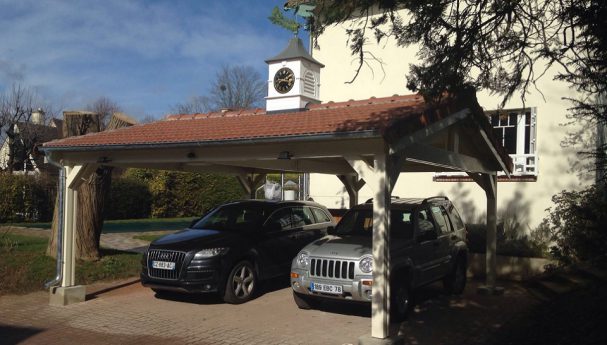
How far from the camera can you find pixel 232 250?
30.5 ft

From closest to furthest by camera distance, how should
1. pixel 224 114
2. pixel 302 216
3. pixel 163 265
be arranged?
pixel 163 265
pixel 302 216
pixel 224 114

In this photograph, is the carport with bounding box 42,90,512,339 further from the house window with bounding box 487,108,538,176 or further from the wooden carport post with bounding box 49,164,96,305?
the house window with bounding box 487,108,538,176

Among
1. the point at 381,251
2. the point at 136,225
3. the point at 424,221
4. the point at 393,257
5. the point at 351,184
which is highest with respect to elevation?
the point at 351,184

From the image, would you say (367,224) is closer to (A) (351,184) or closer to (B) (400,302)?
(B) (400,302)

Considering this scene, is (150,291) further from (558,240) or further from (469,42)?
(558,240)

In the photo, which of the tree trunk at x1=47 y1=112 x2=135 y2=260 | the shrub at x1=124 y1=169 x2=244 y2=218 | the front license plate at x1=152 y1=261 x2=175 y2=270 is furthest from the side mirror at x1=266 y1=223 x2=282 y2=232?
the shrub at x1=124 y1=169 x2=244 y2=218

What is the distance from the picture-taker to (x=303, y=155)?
25.8ft

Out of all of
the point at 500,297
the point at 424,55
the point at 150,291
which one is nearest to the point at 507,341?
the point at 500,297

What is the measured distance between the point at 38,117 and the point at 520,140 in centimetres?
3470

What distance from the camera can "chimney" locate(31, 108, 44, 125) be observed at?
37969 mm

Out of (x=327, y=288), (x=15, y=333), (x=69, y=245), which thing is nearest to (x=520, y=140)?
(x=327, y=288)

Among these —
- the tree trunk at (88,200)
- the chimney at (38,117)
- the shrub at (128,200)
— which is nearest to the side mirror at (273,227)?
the tree trunk at (88,200)

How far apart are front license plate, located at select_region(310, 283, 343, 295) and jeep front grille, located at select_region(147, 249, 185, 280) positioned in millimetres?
2262

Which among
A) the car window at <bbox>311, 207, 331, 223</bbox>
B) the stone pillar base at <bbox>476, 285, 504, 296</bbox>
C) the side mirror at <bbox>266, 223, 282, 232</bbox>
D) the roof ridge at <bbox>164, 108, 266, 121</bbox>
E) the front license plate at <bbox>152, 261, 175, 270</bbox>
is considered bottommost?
the stone pillar base at <bbox>476, 285, 504, 296</bbox>
